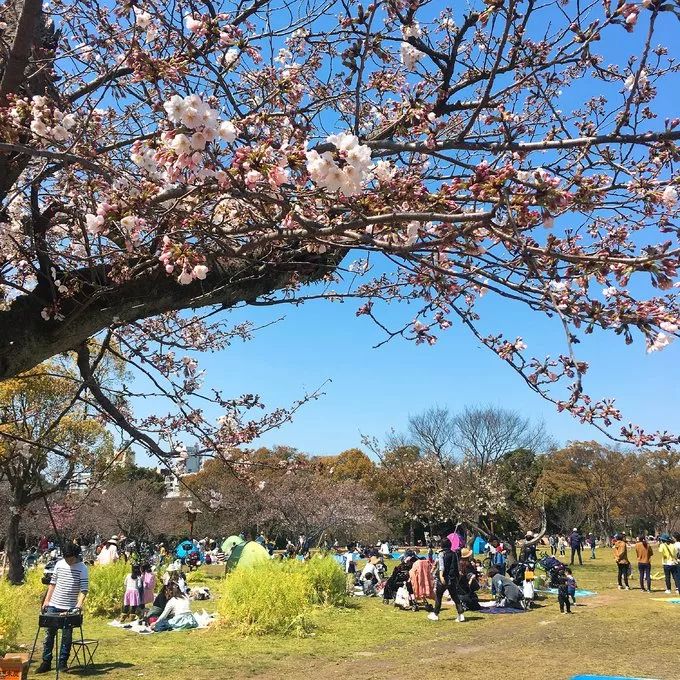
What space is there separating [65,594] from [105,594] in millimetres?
4799

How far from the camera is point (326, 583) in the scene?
11.1 metres

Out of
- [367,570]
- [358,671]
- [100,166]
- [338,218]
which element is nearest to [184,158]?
[100,166]

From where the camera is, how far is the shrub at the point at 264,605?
841cm

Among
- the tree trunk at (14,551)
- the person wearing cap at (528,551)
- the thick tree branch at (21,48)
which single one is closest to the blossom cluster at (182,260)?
the thick tree branch at (21,48)

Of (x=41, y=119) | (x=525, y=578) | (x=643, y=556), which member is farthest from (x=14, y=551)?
(x=41, y=119)

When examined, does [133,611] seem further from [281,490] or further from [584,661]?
[281,490]

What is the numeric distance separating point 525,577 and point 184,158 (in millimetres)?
11218

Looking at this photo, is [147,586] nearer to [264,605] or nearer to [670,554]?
[264,605]

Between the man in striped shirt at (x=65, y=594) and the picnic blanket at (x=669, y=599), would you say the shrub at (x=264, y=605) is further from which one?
the picnic blanket at (x=669, y=599)

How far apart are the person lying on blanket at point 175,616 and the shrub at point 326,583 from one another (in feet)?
7.50

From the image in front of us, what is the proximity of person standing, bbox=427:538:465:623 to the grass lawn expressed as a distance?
31cm

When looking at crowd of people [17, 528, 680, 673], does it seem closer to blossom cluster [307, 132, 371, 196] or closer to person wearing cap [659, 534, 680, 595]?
person wearing cap [659, 534, 680, 595]

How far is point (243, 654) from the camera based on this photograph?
7.10 meters

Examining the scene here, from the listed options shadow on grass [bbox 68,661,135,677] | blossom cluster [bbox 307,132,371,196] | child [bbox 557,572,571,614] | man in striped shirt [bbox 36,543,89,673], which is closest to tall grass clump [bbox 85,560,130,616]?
shadow on grass [bbox 68,661,135,677]
